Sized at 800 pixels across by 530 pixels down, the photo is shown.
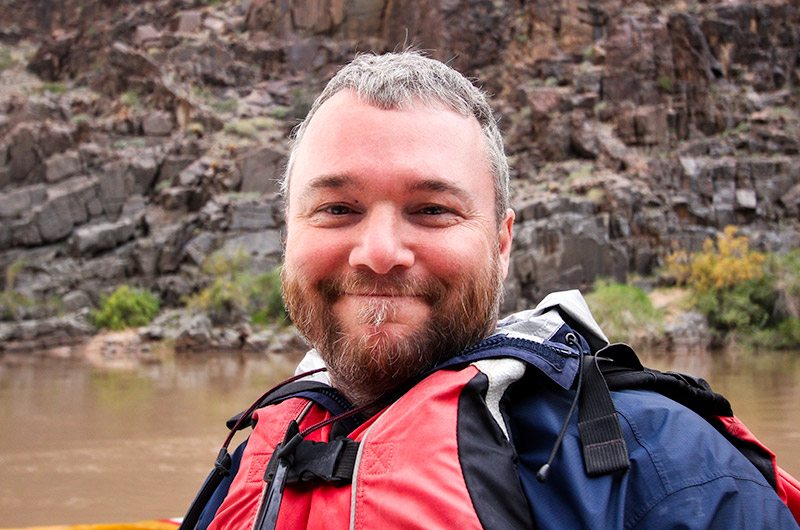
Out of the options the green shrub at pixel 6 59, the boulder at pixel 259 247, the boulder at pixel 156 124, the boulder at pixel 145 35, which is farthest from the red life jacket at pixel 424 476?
the green shrub at pixel 6 59

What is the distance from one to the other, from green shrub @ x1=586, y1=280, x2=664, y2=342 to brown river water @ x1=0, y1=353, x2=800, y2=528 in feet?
6.26

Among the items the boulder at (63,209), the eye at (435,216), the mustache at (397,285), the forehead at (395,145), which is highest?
the forehead at (395,145)

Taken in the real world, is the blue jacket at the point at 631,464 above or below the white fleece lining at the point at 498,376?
below

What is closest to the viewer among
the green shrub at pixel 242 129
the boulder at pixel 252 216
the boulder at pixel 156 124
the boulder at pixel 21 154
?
the boulder at pixel 252 216

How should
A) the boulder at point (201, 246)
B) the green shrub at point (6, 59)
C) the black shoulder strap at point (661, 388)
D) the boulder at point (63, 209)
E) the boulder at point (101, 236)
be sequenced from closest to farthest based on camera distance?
the black shoulder strap at point (661, 388), the boulder at point (201, 246), the boulder at point (101, 236), the boulder at point (63, 209), the green shrub at point (6, 59)

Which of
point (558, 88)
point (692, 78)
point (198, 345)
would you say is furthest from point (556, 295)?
point (692, 78)

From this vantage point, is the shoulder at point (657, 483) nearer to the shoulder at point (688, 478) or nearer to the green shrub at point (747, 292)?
the shoulder at point (688, 478)

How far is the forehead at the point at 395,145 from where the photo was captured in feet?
3.50

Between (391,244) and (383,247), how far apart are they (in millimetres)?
16

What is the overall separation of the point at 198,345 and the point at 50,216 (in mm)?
10078

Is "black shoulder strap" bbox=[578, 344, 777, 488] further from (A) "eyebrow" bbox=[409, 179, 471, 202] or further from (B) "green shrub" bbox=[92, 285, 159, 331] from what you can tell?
(B) "green shrub" bbox=[92, 285, 159, 331]

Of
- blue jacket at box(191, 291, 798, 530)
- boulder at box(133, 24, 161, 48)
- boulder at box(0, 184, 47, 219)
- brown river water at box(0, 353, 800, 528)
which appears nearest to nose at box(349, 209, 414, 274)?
blue jacket at box(191, 291, 798, 530)

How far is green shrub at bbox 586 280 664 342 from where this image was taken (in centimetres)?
1762

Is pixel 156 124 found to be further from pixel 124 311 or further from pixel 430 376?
pixel 430 376
